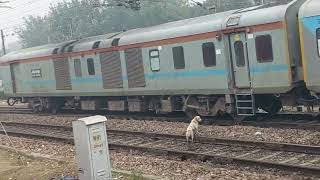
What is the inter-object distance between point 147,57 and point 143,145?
20.5 ft

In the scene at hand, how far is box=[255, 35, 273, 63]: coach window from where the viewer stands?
15.4 metres

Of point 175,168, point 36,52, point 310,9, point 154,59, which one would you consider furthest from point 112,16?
point 175,168

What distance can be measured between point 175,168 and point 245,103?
6172 millimetres

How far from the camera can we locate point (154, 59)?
788 inches

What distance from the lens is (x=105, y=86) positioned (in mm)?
23297

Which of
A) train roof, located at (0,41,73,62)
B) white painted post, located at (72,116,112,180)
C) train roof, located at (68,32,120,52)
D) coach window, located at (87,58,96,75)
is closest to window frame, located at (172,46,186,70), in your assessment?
train roof, located at (68,32,120,52)

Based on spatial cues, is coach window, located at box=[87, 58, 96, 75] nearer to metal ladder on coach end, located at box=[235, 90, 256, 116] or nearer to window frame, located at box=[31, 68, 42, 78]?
window frame, located at box=[31, 68, 42, 78]

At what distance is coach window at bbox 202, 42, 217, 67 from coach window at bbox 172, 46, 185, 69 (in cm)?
112

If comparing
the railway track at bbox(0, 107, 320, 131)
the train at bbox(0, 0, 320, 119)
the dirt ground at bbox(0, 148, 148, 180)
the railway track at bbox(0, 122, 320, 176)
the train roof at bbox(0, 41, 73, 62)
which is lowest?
the railway track at bbox(0, 122, 320, 176)

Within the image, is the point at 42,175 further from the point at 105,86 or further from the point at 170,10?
the point at 170,10

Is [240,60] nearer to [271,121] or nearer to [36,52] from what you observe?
[271,121]

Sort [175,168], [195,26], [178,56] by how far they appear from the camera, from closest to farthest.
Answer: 1. [175,168]
2. [195,26]
3. [178,56]

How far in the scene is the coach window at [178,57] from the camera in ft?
61.3

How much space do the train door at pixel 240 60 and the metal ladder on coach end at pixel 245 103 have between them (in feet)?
0.81
